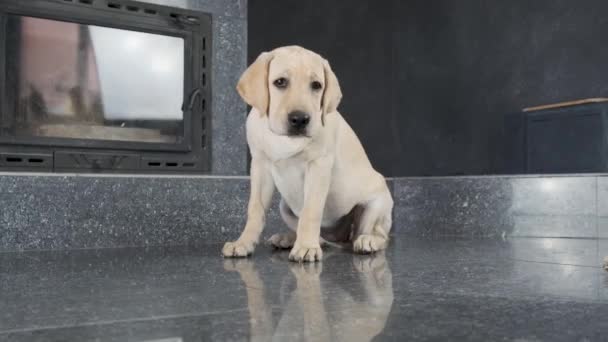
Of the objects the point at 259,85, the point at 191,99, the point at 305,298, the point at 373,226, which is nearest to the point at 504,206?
the point at 373,226

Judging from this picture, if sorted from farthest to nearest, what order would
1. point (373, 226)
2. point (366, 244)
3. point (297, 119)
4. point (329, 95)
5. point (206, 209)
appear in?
point (206, 209), point (373, 226), point (366, 244), point (329, 95), point (297, 119)

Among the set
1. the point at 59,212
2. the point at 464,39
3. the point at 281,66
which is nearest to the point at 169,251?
the point at 59,212

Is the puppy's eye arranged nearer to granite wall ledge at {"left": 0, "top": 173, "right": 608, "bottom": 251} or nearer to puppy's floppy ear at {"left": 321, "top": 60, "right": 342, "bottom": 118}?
puppy's floppy ear at {"left": 321, "top": 60, "right": 342, "bottom": 118}

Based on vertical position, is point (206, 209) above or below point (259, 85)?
below

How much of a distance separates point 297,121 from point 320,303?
0.66 meters

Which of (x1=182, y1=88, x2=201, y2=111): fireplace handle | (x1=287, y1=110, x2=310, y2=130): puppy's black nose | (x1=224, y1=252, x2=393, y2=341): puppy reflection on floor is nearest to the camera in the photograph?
(x1=224, y1=252, x2=393, y2=341): puppy reflection on floor

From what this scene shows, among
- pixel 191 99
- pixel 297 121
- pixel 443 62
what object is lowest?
pixel 297 121

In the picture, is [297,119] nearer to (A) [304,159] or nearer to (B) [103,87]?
(A) [304,159]

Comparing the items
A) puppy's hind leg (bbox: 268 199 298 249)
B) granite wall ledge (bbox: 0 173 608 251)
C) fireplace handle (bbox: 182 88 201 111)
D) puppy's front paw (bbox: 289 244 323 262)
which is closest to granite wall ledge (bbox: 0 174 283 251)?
granite wall ledge (bbox: 0 173 608 251)

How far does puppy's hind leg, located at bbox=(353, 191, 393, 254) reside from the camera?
1.84 m

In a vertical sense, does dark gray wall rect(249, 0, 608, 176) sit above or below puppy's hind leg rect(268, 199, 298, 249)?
above

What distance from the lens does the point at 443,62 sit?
11.2ft

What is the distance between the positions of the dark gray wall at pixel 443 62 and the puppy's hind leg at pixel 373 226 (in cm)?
126

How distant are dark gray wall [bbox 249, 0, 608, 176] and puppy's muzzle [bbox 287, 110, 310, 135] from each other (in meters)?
1.66
